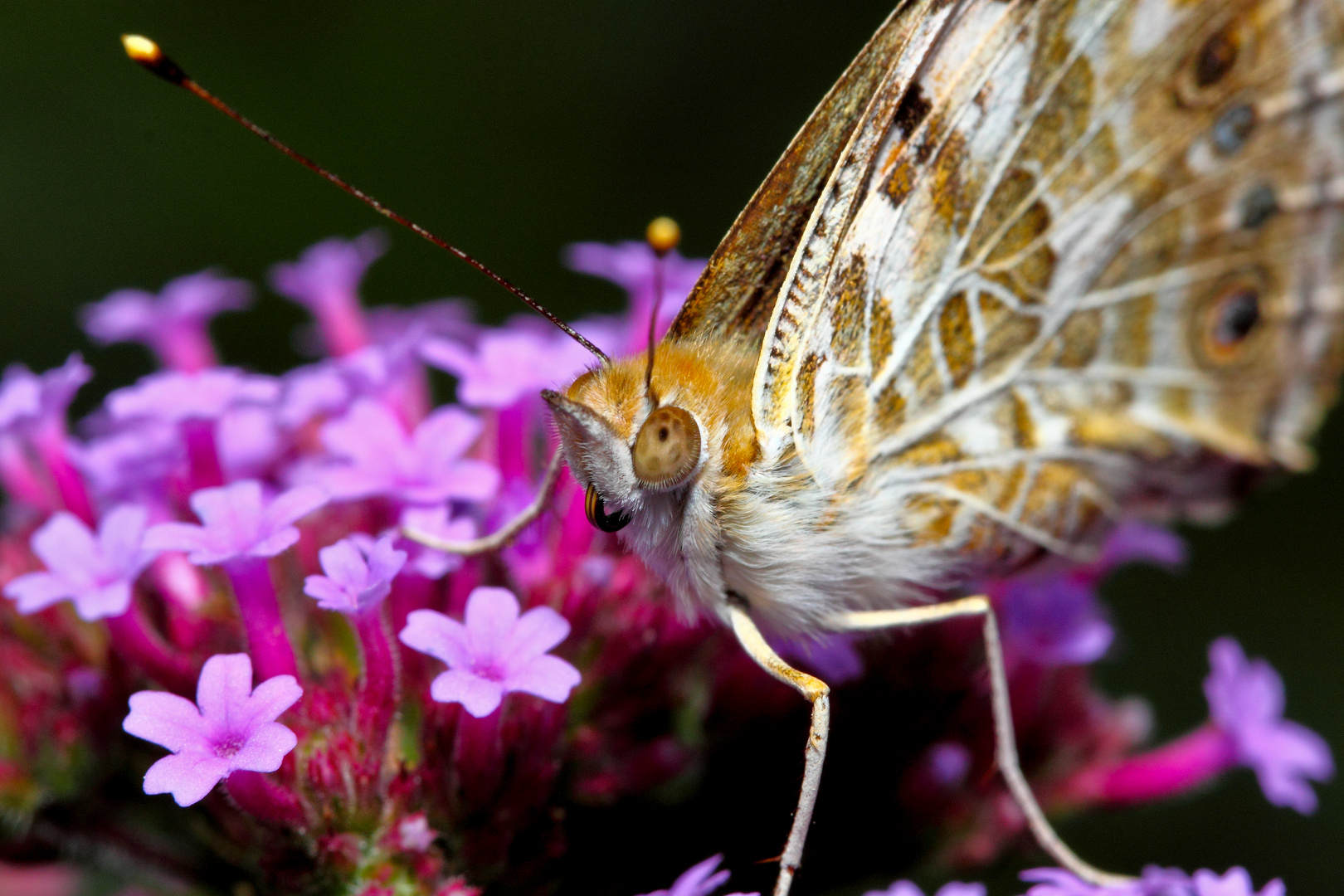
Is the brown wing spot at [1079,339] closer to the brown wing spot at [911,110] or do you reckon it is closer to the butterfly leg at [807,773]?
the brown wing spot at [911,110]

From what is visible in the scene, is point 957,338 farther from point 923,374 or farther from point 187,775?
point 187,775

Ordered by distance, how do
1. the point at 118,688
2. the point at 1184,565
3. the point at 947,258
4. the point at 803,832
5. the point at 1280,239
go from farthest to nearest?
the point at 1184,565 < the point at 1280,239 < the point at 118,688 < the point at 947,258 < the point at 803,832

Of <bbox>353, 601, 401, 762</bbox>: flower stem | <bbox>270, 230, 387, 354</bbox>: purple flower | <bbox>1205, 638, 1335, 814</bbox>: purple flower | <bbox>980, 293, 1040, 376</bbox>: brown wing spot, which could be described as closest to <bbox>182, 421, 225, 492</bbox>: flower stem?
<bbox>353, 601, 401, 762</bbox>: flower stem

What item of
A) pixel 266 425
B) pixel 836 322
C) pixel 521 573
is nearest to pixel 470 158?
pixel 266 425

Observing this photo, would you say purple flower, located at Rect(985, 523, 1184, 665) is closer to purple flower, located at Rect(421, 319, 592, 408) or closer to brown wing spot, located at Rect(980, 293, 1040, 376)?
brown wing spot, located at Rect(980, 293, 1040, 376)

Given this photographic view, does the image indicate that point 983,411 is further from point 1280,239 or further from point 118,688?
point 118,688
